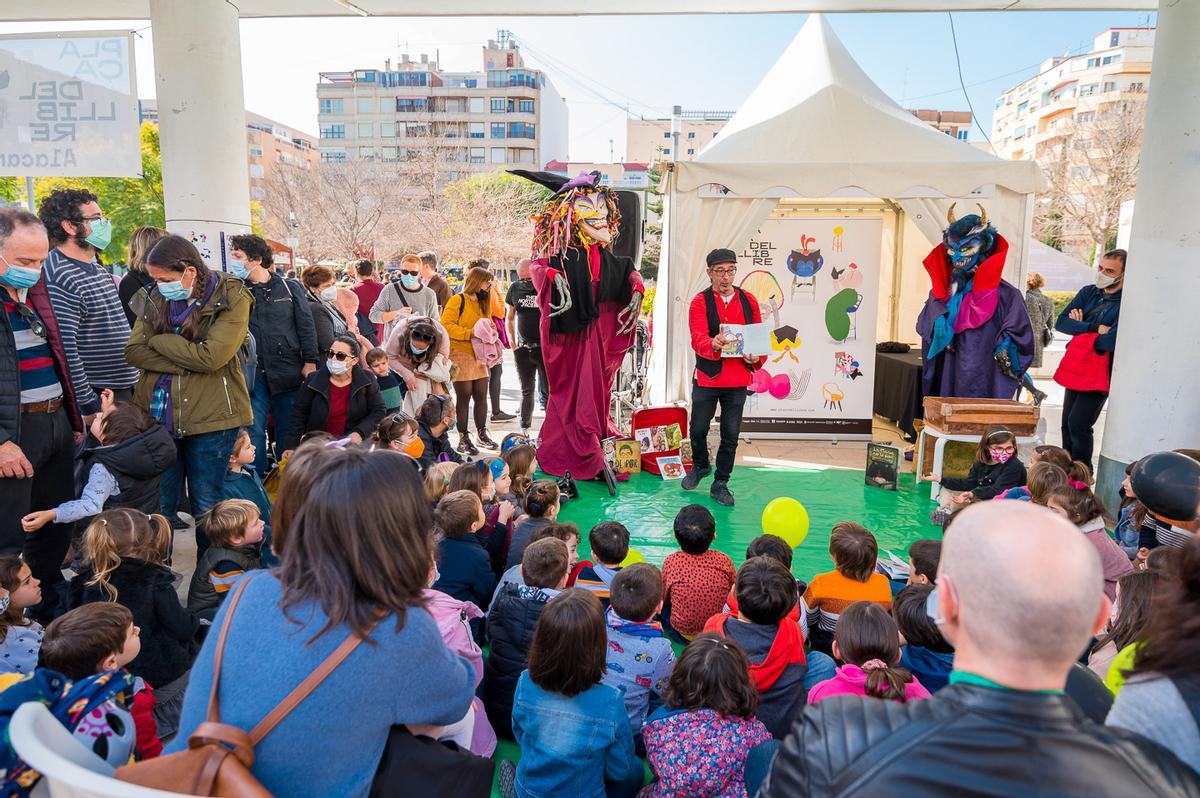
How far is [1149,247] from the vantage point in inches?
184

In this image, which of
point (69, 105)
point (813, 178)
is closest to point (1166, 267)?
point (813, 178)

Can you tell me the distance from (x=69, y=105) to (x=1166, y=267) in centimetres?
726

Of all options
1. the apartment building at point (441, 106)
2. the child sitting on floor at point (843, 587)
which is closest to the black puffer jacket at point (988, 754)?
the child sitting on floor at point (843, 587)

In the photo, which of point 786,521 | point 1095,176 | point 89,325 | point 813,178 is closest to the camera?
point 89,325

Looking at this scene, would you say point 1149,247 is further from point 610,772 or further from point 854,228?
point 610,772

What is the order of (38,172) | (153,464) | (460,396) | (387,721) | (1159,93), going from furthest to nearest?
(460,396) < (38,172) < (1159,93) < (153,464) < (387,721)

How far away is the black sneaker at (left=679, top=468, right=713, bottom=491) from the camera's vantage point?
5596mm

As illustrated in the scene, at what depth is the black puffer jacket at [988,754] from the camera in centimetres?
90

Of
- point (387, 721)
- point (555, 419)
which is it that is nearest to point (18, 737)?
point (387, 721)

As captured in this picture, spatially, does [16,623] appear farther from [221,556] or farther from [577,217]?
[577,217]

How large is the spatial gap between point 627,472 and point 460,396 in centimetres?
169

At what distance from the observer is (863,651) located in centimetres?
222

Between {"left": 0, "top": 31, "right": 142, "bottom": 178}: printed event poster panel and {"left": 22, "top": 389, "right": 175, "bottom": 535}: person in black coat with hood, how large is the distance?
8.60 feet

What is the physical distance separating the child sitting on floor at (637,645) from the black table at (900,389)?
4.89m
